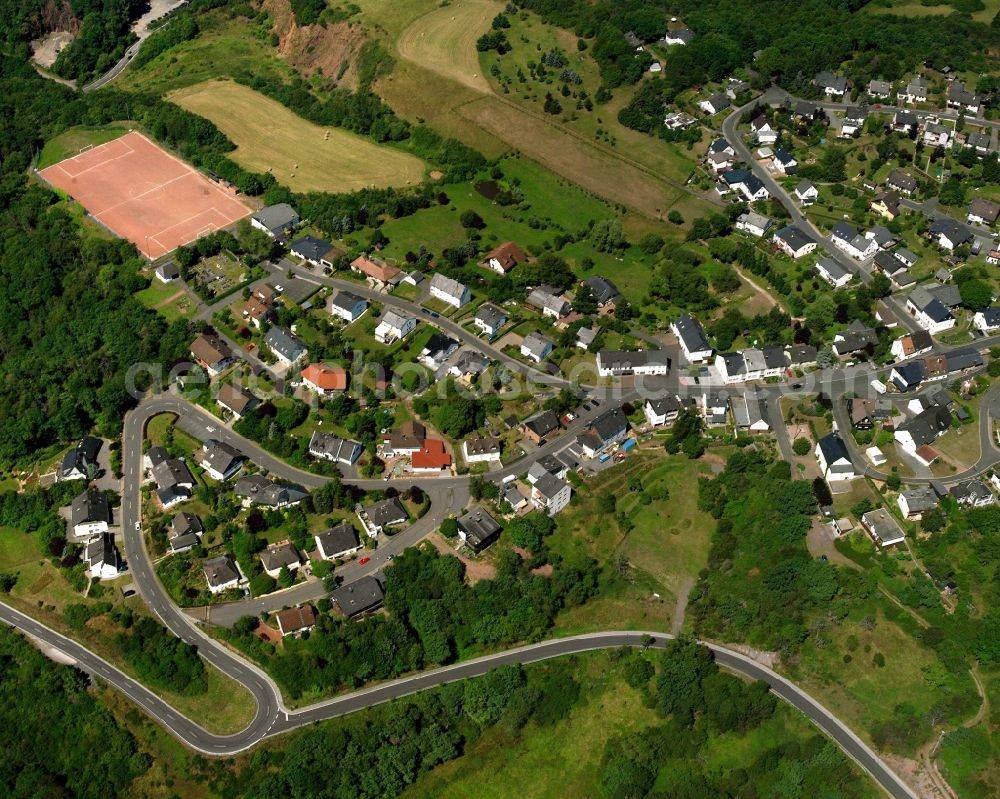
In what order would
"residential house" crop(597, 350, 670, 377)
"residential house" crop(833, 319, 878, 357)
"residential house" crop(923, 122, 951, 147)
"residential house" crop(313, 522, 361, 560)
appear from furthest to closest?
"residential house" crop(923, 122, 951, 147) < "residential house" crop(833, 319, 878, 357) < "residential house" crop(597, 350, 670, 377) < "residential house" crop(313, 522, 361, 560)

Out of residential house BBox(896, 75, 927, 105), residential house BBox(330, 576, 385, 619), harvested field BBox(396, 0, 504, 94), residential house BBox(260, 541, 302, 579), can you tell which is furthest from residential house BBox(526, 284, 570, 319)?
residential house BBox(896, 75, 927, 105)

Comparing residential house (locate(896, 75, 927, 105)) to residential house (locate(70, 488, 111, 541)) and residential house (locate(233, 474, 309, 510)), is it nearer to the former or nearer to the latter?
residential house (locate(233, 474, 309, 510))

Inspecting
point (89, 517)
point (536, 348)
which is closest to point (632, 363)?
point (536, 348)

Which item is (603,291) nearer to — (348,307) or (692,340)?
(692,340)

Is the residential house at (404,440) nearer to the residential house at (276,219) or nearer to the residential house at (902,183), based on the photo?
the residential house at (276,219)

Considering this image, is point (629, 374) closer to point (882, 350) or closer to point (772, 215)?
point (882, 350)

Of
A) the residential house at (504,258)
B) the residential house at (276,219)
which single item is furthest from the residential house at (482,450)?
the residential house at (276,219)
